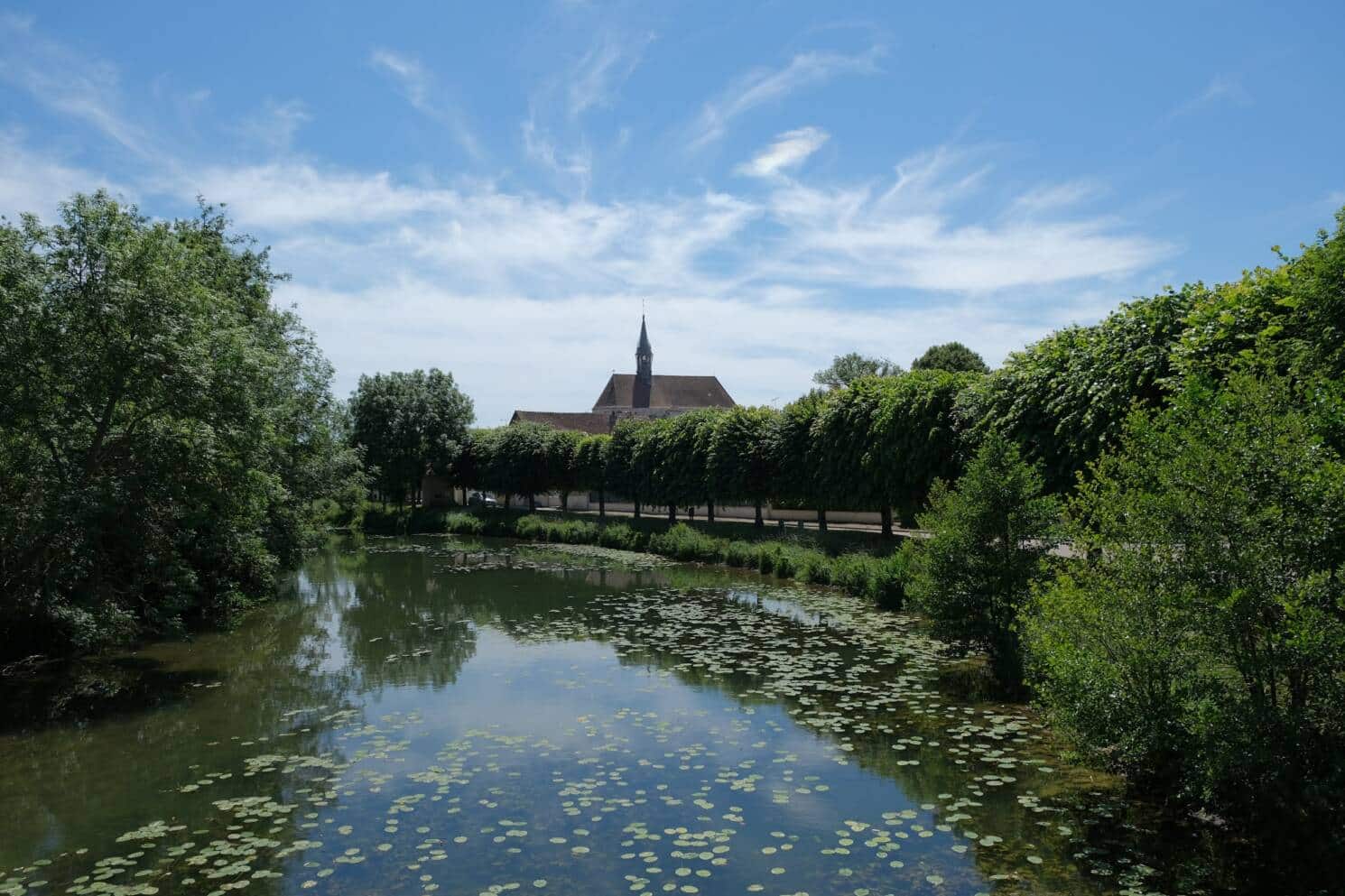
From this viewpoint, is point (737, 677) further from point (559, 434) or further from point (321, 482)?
point (559, 434)

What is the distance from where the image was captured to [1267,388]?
285 inches

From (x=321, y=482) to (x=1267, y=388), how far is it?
81.0ft

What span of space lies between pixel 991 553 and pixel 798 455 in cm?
1680

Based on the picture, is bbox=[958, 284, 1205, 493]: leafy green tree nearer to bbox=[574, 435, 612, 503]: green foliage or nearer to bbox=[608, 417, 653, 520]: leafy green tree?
bbox=[608, 417, 653, 520]: leafy green tree

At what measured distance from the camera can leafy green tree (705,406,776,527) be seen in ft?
107

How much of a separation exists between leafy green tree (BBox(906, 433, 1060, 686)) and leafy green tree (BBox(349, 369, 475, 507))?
4307cm

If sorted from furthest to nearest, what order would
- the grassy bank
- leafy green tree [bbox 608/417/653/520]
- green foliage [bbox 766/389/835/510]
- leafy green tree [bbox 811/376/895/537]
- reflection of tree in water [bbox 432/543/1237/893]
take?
leafy green tree [bbox 608/417/653/520], green foliage [bbox 766/389/835/510], leafy green tree [bbox 811/376/895/537], the grassy bank, reflection of tree in water [bbox 432/543/1237/893]

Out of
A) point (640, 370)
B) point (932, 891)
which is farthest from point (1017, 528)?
point (640, 370)

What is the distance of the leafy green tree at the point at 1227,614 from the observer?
6.55 meters

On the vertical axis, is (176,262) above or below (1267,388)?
above

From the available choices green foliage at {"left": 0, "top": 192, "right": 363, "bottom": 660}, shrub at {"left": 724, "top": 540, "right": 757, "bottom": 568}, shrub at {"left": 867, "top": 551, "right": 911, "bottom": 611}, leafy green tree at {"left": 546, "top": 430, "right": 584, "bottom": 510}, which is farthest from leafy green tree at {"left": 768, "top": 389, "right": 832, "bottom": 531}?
leafy green tree at {"left": 546, "top": 430, "right": 584, "bottom": 510}

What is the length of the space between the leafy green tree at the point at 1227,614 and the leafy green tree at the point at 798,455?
19.9 m

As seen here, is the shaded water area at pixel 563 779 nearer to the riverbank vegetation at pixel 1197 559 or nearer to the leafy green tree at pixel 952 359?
the riverbank vegetation at pixel 1197 559

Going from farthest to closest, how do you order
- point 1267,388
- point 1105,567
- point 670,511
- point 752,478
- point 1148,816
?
point 670,511 → point 752,478 → point 1105,567 → point 1148,816 → point 1267,388
